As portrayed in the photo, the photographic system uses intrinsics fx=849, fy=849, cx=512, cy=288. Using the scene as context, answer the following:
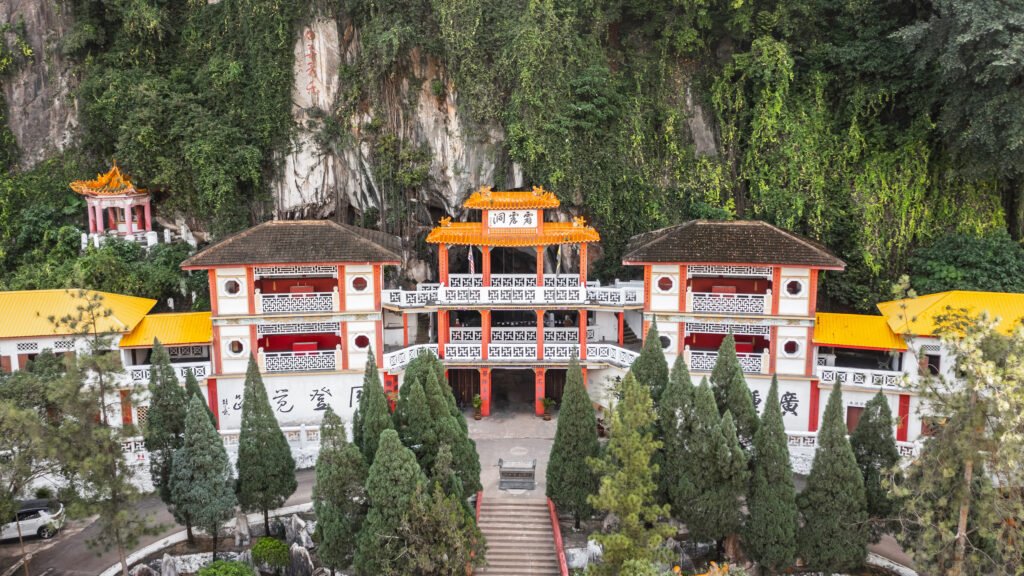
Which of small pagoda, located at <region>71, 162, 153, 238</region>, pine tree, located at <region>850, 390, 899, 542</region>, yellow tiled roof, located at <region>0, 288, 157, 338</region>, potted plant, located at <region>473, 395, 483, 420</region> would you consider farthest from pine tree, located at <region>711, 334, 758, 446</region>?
small pagoda, located at <region>71, 162, 153, 238</region>

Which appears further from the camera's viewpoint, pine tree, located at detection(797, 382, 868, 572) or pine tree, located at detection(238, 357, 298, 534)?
pine tree, located at detection(238, 357, 298, 534)

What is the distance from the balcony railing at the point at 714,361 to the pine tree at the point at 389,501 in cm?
1147

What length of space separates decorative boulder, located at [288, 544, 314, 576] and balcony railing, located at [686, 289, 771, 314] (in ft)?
45.2

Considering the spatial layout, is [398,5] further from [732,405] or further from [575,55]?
[732,405]

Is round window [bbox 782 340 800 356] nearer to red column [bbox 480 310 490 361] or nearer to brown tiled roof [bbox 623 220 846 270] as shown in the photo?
brown tiled roof [bbox 623 220 846 270]

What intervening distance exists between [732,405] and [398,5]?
1924 centimetres

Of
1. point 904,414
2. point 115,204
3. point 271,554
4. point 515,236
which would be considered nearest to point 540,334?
point 515,236

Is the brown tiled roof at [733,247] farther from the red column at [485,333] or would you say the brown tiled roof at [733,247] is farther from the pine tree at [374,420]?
the pine tree at [374,420]

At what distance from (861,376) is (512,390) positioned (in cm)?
1185

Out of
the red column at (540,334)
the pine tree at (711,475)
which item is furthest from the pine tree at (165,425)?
the pine tree at (711,475)

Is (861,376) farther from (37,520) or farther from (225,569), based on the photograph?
(37,520)

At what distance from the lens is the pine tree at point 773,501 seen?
66.9 feet

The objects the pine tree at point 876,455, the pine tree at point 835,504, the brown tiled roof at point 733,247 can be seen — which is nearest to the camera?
the pine tree at point 835,504

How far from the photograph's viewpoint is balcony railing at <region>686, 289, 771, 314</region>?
2705 centimetres
